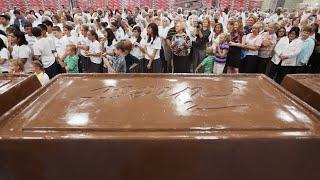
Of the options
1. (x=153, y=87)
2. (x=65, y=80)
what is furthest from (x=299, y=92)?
(x=65, y=80)

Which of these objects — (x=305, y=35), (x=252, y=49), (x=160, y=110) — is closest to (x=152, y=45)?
(x=252, y=49)

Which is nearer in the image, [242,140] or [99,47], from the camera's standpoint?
[242,140]

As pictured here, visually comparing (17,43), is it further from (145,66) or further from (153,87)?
(153,87)

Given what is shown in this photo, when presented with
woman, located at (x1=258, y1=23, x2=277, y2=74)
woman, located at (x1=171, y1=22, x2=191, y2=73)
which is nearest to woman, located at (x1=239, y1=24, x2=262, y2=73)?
woman, located at (x1=258, y1=23, x2=277, y2=74)

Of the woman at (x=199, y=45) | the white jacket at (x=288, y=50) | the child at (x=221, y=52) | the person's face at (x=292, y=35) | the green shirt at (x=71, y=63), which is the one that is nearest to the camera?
the green shirt at (x=71, y=63)

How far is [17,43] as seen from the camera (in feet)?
13.9

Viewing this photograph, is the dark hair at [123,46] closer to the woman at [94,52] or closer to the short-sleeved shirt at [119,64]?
the short-sleeved shirt at [119,64]

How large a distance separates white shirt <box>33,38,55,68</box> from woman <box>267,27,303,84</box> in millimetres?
3674

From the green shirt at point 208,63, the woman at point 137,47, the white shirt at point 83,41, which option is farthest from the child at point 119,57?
the green shirt at point 208,63

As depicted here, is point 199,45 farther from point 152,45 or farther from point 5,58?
point 5,58

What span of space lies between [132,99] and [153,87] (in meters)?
0.22

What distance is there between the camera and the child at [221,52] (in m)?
4.58

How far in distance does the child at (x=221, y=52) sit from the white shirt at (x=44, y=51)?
261cm

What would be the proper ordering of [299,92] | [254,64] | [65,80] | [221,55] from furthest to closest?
[254,64], [221,55], [65,80], [299,92]
